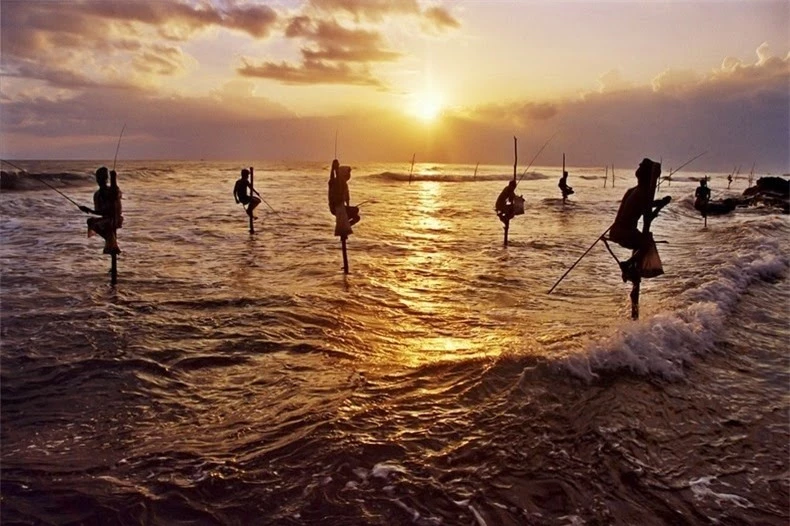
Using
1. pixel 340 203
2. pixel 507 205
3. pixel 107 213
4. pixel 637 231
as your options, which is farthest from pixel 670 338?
pixel 107 213

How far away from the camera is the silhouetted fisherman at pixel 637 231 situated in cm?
743

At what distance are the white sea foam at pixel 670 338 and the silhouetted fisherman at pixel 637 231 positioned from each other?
91 centimetres

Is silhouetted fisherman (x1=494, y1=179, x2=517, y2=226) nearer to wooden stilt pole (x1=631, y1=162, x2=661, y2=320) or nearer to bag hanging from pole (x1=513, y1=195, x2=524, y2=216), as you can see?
bag hanging from pole (x1=513, y1=195, x2=524, y2=216)

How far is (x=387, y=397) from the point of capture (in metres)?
5.53

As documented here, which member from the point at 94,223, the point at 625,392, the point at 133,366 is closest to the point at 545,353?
the point at 625,392

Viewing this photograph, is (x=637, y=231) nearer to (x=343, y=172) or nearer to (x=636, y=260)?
(x=636, y=260)

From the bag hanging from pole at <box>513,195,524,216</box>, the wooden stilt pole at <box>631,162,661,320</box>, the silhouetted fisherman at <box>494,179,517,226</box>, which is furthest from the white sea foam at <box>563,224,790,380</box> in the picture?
the silhouetted fisherman at <box>494,179,517,226</box>

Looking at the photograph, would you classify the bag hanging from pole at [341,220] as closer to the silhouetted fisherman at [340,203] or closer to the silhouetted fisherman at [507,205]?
the silhouetted fisherman at [340,203]

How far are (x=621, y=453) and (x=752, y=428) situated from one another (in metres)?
1.80

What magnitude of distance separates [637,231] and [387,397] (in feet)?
16.8

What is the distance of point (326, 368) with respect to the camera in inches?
250

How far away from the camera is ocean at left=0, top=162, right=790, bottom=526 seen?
3893mm

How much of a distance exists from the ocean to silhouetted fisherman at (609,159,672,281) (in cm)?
93

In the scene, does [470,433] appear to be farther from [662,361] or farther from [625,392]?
[662,361]
